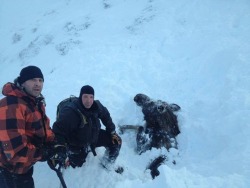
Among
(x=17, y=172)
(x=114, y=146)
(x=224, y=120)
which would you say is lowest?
(x=224, y=120)

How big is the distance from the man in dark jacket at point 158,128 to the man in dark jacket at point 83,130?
1.39 m

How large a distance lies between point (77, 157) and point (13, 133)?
252 cm

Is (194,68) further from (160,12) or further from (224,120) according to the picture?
(160,12)

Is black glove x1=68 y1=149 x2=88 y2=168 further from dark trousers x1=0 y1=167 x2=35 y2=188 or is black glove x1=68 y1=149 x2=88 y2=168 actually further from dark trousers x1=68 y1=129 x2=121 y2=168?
dark trousers x1=0 y1=167 x2=35 y2=188

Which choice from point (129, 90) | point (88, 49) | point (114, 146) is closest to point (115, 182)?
point (114, 146)

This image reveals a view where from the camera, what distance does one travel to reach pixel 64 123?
5789 millimetres

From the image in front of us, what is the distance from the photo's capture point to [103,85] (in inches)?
428

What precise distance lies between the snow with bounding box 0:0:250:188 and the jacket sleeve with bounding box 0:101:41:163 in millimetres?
→ 2302

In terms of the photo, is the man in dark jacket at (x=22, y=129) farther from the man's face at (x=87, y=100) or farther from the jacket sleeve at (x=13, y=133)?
the man's face at (x=87, y=100)

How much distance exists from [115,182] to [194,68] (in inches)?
235

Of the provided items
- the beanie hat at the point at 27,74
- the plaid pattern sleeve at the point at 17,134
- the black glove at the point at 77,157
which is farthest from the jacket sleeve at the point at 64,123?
the beanie hat at the point at 27,74

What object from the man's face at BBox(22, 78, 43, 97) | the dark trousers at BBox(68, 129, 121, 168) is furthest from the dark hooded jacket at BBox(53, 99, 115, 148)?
the man's face at BBox(22, 78, 43, 97)

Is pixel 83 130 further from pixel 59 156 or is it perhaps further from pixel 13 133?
pixel 13 133

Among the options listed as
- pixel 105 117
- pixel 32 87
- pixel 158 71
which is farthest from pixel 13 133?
pixel 158 71
